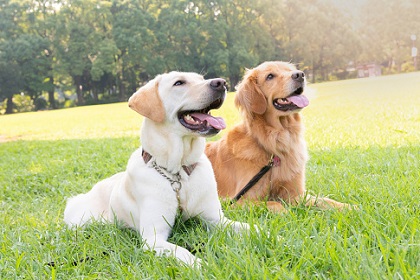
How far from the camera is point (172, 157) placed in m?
2.61

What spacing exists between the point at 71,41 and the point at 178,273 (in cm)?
4497

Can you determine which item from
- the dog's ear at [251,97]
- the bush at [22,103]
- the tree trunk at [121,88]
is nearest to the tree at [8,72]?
the bush at [22,103]

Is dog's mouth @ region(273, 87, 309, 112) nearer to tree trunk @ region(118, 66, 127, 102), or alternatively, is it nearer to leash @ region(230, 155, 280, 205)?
leash @ region(230, 155, 280, 205)

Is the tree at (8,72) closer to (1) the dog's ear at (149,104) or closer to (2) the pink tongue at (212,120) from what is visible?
(1) the dog's ear at (149,104)

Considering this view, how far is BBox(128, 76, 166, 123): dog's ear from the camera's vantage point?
8.27ft

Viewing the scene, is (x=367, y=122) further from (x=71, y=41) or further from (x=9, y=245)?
(x=71, y=41)

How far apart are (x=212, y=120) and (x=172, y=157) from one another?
350 mm

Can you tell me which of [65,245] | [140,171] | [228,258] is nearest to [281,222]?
[228,258]

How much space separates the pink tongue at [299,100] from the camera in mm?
3247

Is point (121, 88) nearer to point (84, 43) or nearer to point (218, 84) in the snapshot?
point (84, 43)

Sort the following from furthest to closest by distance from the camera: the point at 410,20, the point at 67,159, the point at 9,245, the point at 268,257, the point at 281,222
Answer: the point at 410,20, the point at 67,159, the point at 9,245, the point at 281,222, the point at 268,257

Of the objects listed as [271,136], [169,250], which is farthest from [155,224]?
[271,136]

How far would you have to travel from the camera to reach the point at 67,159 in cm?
686

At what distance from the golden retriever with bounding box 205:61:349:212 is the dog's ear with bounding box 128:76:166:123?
1.04 metres
